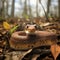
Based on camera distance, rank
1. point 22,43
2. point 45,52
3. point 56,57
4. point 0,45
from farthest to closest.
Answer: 1. point 0,45
2. point 22,43
3. point 45,52
4. point 56,57

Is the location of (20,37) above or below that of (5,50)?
above

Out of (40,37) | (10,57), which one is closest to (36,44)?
(40,37)

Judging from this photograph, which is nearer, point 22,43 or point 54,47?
point 54,47

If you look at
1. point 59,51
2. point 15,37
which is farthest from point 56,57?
point 15,37

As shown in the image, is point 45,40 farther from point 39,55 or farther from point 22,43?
point 39,55

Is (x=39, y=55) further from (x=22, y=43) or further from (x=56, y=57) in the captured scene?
(x=22, y=43)

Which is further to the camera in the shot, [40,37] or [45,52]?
[40,37]

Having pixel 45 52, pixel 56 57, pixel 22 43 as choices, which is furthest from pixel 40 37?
pixel 56 57

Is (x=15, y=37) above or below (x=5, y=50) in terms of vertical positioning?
above

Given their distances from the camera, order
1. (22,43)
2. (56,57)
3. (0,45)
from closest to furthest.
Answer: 1. (56,57)
2. (22,43)
3. (0,45)

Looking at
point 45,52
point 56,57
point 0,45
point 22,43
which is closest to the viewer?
point 56,57
